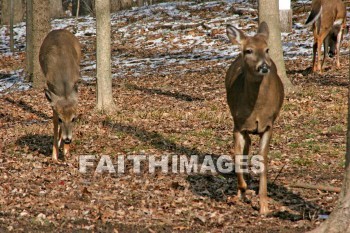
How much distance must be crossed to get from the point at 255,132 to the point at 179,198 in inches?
50.3

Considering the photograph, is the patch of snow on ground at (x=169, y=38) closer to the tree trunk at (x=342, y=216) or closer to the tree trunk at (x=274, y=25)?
the tree trunk at (x=274, y=25)

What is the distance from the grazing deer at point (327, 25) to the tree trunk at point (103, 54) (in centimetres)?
613

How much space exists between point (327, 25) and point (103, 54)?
7058mm

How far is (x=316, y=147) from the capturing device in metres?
10.9

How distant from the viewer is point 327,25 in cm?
1836

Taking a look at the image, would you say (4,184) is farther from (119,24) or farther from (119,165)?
(119,24)

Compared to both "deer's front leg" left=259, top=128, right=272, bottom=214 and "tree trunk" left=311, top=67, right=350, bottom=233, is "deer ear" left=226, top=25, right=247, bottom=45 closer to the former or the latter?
"deer's front leg" left=259, top=128, right=272, bottom=214

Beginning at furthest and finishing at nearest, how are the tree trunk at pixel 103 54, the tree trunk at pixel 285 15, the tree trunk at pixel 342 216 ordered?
the tree trunk at pixel 285 15
the tree trunk at pixel 103 54
the tree trunk at pixel 342 216

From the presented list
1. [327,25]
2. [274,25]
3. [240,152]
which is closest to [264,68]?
[240,152]

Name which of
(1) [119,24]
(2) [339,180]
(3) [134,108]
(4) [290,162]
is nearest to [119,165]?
(4) [290,162]

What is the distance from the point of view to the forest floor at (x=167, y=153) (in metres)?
7.73

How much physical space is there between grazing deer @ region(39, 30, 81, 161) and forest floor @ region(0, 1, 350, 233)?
0.52 m

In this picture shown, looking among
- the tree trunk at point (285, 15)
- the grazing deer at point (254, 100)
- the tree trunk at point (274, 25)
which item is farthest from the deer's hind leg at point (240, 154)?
the tree trunk at point (285, 15)

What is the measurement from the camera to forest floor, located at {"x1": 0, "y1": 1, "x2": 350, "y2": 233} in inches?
304
